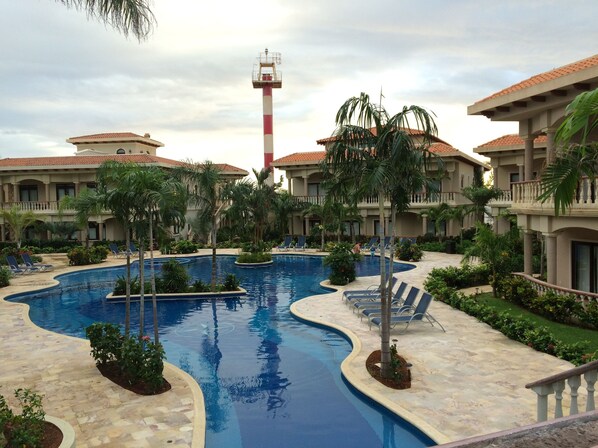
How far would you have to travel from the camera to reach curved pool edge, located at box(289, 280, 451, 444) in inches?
315

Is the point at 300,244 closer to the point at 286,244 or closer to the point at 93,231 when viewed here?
the point at 286,244

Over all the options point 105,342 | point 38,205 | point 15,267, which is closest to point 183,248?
point 15,267

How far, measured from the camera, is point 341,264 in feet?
74.4

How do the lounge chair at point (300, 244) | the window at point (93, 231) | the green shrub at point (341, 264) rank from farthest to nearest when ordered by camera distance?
the window at point (93, 231)
the lounge chair at point (300, 244)
the green shrub at point (341, 264)

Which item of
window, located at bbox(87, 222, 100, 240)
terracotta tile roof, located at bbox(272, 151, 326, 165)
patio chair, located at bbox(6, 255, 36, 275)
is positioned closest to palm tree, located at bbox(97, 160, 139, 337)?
patio chair, located at bbox(6, 255, 36, 275)

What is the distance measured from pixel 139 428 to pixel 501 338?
9132 mm

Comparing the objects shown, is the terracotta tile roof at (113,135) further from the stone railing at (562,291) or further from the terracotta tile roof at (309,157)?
the stone railing at (562,291)

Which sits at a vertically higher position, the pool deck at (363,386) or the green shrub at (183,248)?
the green shrub at (183,248)

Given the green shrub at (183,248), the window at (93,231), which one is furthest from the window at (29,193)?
the green shrub at (183,248)

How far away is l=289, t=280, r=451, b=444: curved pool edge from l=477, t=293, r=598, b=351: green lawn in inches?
194

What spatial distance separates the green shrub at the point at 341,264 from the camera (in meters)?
22.7

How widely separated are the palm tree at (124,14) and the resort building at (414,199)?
27.1 metres

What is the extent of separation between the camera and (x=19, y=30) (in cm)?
866

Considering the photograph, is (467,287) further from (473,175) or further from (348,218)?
(473,175)
